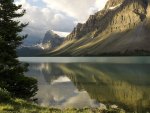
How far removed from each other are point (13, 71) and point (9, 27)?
4.39 meters

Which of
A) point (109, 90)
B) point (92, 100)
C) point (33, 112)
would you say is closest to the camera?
point (33, 112)

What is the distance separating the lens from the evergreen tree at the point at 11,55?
29.3m

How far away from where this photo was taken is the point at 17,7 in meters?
31.3

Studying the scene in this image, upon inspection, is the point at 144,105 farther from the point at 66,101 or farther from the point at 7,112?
the point at 7,112

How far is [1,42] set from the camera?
28.7m

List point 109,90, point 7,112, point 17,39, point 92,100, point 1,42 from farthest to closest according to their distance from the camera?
point 109,90, point 92,100, point 17,39, point 1,42, point 7,112

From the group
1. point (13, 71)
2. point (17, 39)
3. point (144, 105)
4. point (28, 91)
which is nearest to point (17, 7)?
point (17, 39)

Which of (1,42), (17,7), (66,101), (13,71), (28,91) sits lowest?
(66,101)

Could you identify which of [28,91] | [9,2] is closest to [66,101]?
[28,91]

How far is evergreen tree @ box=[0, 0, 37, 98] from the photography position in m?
29.3

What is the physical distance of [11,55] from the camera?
3006 centimetres

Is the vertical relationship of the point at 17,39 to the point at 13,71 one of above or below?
above

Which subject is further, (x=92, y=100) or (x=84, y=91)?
(x=84, y=91)

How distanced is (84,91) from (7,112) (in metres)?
45.3
